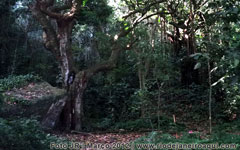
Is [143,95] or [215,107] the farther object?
[215,107]

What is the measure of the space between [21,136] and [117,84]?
744cm

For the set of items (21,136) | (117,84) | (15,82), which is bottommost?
(21,136)

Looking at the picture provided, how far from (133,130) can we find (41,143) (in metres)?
4.51

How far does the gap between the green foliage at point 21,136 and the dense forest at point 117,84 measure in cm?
2

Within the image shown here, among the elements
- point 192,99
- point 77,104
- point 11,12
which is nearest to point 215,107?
point 192,99

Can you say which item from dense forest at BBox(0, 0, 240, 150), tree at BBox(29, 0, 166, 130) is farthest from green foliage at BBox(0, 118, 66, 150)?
tree at BBox(29, 0, 166, 130)

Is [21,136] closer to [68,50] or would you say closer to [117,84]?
[68,50]

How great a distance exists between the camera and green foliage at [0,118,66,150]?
148 inches

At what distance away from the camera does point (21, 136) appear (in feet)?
13.0

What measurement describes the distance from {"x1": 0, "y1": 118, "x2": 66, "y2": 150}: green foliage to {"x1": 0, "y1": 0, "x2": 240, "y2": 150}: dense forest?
0.05 ft

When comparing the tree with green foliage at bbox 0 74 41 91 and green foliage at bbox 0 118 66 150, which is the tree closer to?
green foliage at bbox 0 74 41 91

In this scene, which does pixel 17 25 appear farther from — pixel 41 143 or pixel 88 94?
pixel 41 143

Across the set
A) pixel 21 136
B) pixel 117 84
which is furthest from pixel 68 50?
pixel 21 136

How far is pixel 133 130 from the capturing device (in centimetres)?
842
